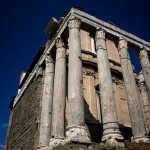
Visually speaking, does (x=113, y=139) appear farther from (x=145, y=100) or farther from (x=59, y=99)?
(x=145, y=100)

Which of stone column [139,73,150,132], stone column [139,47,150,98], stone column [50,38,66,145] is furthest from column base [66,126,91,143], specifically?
stone column [139,73,150,132]

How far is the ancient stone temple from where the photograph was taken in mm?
8762

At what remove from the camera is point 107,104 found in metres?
9.41

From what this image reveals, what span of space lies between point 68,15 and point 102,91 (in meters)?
5.48

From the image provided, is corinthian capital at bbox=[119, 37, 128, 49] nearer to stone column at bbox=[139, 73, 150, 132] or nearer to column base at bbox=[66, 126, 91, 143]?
stone column at bbox=[139, 73, 150, 132]

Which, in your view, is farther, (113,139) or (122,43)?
(122,43)

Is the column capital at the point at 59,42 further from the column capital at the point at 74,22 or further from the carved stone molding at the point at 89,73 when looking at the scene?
the carved stone molding at the point at 89,73

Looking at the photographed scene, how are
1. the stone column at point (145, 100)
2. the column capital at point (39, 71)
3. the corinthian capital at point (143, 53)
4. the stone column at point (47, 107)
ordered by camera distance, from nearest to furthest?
1. the stone column at point (47, 107)
2. the corinthian capital at point (143, 53)
3. the column capital at point (39, 71)
4. the stone column at point (145, 100)

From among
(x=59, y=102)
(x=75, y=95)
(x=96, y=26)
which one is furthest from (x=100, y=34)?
(x=75, y=95)

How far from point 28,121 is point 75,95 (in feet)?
25.0

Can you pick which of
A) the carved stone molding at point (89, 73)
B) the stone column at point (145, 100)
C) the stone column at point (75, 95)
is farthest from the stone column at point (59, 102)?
the stone column at point (145, 100)

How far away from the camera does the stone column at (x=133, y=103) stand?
31.4 ft

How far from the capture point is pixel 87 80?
52.0 feet

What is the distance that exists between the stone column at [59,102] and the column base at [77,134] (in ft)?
5.55
